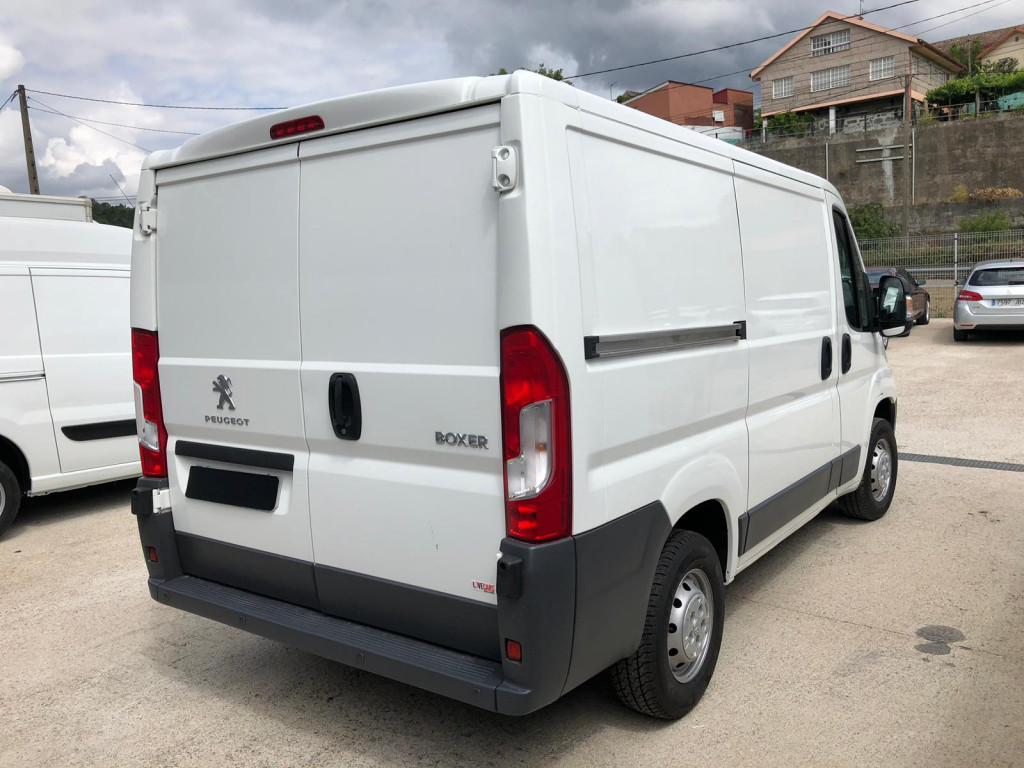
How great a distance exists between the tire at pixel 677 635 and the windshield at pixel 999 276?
14.5 metres

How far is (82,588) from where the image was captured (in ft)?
17.0

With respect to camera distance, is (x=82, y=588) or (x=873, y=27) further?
(x=873, y=27)

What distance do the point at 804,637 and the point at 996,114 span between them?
4725 centimetres

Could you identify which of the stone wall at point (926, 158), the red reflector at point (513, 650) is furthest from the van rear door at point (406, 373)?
the stone wall at point (926, 158)

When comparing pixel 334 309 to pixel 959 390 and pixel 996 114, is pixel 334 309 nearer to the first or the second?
pixel 959 390

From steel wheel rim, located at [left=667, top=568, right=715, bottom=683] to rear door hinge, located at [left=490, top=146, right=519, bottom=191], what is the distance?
5.46 ft

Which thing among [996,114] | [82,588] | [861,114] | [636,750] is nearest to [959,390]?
[636,750]

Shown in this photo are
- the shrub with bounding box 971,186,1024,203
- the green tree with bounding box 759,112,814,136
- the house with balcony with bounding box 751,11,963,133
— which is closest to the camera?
the shrub with bounding box 971,186,1024,203

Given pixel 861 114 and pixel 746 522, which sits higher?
pixel 861 114

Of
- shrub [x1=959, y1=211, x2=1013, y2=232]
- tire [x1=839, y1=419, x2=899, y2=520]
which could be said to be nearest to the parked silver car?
tire [x1=839, y1=419, x2=899, y2=520]

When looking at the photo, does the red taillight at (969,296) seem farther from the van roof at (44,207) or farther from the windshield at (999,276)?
the van roof at (44,207)

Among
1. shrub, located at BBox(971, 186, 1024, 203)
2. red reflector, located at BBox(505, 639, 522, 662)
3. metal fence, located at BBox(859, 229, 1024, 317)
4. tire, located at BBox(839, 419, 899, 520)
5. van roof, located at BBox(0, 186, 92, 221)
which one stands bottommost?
tire, located at BBox(839, 419, 899, 520)

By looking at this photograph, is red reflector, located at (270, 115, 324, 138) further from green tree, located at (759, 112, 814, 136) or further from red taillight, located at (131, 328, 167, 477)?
green tree, located at (759, 112, 814, 136)

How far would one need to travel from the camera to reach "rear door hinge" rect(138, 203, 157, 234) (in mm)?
3689
